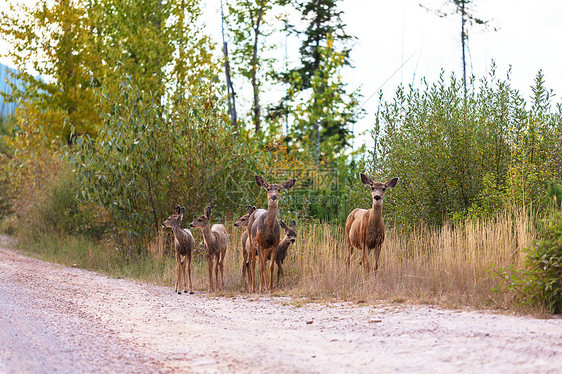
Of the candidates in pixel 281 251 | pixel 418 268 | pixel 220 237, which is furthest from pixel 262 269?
pixel 418 268

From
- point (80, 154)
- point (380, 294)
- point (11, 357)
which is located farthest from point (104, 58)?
point (11, 357)

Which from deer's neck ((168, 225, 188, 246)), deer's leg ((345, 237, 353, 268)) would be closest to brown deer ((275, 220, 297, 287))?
deer's leg ((345, 237, 353, 268))

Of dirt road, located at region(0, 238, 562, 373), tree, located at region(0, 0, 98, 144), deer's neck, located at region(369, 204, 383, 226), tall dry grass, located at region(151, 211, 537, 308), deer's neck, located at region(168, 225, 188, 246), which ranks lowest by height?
dirt road, located at region(0, 238, 562, 373)

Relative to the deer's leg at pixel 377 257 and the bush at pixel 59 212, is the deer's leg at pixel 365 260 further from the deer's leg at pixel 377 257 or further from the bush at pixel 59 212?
the bush at pixel 59 212

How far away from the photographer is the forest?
10562mm

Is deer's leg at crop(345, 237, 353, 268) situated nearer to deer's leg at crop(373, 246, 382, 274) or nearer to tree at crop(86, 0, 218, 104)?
deer's leg at crop(373, 246, 382, 274)

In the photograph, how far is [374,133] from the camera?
16625 millimetres

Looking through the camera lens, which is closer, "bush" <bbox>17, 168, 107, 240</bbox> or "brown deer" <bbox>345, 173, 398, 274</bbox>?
"brown deer" <bbox>345, 173, 398, 274</bbox>

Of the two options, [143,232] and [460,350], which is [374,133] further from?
[460,350]

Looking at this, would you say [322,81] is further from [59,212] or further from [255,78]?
[59,212]

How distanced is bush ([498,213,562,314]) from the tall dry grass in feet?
1.06

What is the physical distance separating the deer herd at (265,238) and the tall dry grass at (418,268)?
40 centimetres

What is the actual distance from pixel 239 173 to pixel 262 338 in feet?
35.6

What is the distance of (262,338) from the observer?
23.8 feet
